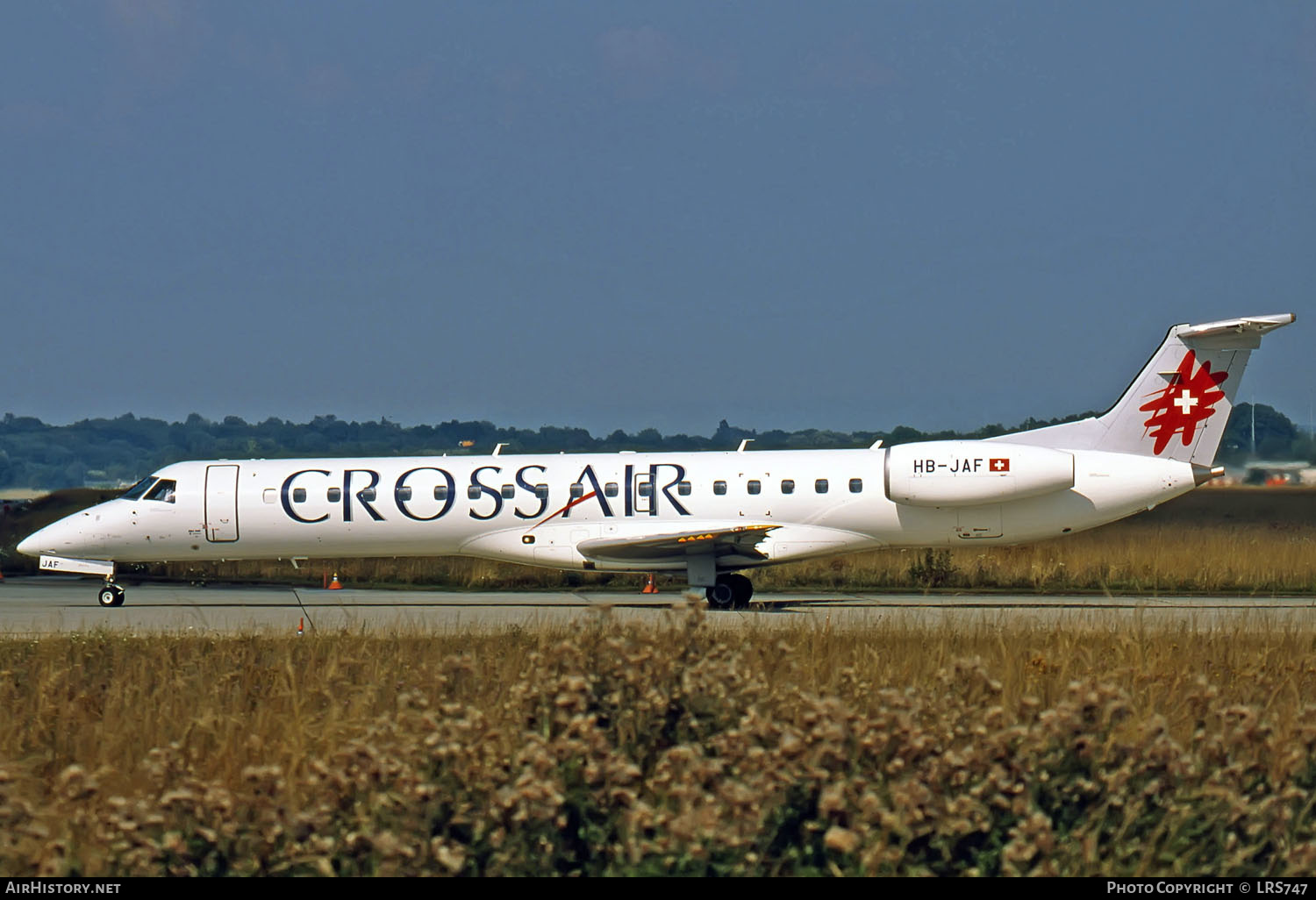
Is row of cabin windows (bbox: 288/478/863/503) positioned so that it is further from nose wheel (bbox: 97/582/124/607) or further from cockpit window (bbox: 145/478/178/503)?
nose wheel (bbox: 97/582/124/607)

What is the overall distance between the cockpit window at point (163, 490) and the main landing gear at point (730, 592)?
10052 millimetres

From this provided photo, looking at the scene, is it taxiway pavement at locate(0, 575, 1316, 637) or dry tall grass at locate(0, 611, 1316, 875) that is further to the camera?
taxiway pavement at locate(0, 575, 1316, 637)

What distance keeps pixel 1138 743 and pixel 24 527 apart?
1355 inches

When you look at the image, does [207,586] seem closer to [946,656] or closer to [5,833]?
[946,656]

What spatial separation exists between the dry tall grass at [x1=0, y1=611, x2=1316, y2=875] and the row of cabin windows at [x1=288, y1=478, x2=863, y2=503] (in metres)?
14.0

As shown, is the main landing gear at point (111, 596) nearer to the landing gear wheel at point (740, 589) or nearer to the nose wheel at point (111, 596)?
the nose wheel at point (111, 596)

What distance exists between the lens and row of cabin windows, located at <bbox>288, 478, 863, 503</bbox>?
22031 mm

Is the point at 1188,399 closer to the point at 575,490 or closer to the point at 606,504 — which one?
the point at 606,504

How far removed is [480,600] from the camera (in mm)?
23172

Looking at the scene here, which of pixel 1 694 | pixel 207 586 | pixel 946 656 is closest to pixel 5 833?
pixel 1 694

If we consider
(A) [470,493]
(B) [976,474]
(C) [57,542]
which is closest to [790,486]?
(B) [976,474]

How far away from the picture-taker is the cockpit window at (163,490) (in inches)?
913

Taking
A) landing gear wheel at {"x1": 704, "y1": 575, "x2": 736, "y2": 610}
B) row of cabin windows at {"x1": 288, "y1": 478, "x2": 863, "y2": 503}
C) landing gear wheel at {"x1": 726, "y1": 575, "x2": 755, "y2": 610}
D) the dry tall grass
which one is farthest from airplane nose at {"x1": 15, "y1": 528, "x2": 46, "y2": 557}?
the dry tall grass

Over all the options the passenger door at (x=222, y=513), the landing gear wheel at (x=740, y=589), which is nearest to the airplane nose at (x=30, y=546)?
the passenger door at (x=222, y=513)
